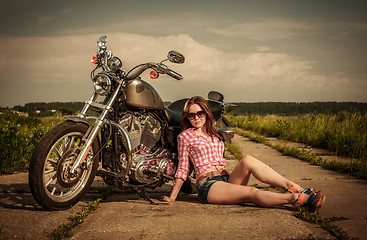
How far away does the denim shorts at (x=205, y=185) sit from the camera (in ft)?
11.2

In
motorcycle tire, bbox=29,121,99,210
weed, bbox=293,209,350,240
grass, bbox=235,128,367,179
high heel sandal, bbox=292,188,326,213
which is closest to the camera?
weed, bbox=293,209,350,240

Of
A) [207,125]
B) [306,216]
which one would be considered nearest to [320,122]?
[207,125]

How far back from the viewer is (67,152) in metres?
2.97

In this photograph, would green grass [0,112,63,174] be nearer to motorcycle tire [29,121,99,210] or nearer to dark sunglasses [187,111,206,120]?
motorcycle tire [29,121,99,210]

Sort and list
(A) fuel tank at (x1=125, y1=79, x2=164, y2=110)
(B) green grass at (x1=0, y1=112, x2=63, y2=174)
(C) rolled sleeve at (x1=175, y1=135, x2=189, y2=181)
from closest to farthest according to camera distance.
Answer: (A) fuel tank at (x1=125, y1=79, x2=164, y2=110), (C) rolled sleeve at (x1=175, y1=135, x2=189, y2=181), (B) green grass at (x1=0, y1=112, x2=63, y2=174)

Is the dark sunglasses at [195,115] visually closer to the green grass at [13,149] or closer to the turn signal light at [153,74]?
the turn signal light at [153,74]

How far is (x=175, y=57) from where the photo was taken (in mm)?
3262

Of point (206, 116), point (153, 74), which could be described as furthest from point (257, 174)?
point (153, 74)

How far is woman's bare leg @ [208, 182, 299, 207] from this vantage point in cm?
306

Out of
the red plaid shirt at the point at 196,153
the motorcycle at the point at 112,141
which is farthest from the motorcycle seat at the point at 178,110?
the red plaid shirt at the point at 196,153

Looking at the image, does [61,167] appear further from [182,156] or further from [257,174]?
[257,174]

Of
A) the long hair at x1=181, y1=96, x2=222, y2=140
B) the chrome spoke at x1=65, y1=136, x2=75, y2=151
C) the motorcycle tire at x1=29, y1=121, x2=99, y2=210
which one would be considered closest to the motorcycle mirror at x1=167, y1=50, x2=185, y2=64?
the long hair at x1=181, y1=96, x2=222, y2=140

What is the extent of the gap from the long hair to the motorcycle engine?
0.29 metres

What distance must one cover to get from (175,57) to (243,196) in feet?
4.76
